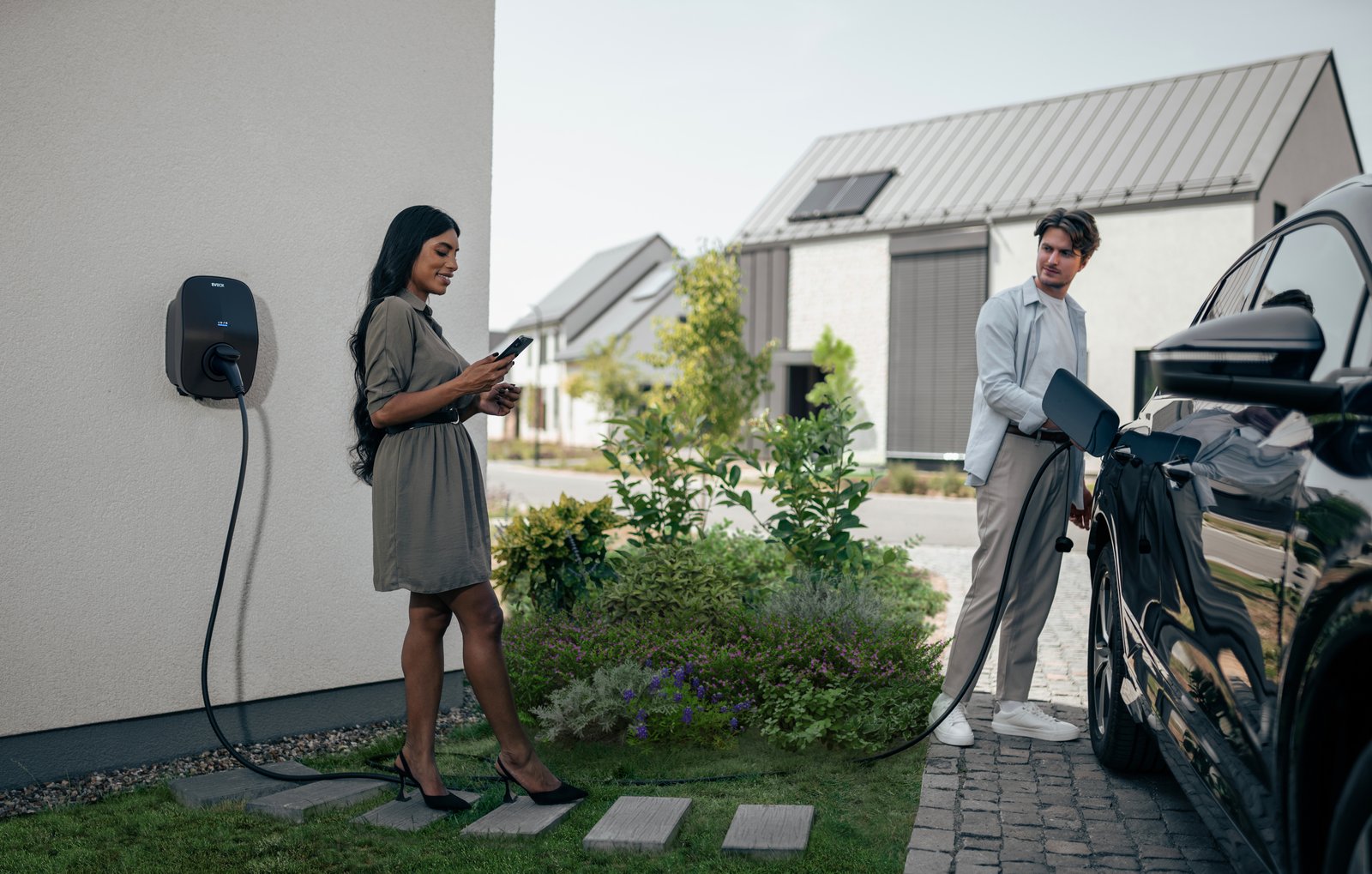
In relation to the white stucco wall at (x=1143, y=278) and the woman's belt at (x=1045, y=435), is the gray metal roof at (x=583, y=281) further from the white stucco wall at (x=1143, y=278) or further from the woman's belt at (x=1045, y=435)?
the woman's belt at (x=1045, y=435)

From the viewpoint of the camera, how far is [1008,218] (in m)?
23.2

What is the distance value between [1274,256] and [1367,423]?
48.4 inches

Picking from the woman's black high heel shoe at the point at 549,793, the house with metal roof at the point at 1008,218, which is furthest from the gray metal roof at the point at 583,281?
the woman's black high heel shoe at the point at 549,793

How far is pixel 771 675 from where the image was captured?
15.4 feet

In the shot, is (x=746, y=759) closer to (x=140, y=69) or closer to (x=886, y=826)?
(x=886, y=826)

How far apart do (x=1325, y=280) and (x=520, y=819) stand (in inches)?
112

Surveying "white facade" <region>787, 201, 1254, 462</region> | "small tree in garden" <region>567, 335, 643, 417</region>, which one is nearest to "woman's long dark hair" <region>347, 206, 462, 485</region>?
"white facade" <region>787, 201, 1254, 462</region>

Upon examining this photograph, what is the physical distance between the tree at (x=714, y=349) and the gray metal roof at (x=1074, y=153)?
416cm

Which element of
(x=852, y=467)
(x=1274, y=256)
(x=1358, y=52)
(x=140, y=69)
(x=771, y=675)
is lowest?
(x=771, y=675)

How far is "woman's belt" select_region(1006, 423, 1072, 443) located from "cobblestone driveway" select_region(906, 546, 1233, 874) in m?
1.30

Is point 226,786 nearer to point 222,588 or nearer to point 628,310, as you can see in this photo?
point 222,588

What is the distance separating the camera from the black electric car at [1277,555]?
1.63 meters

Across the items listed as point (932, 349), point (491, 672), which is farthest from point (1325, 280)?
point (932, 349)

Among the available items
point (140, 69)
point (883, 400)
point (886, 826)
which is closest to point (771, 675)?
point (886, 826)
